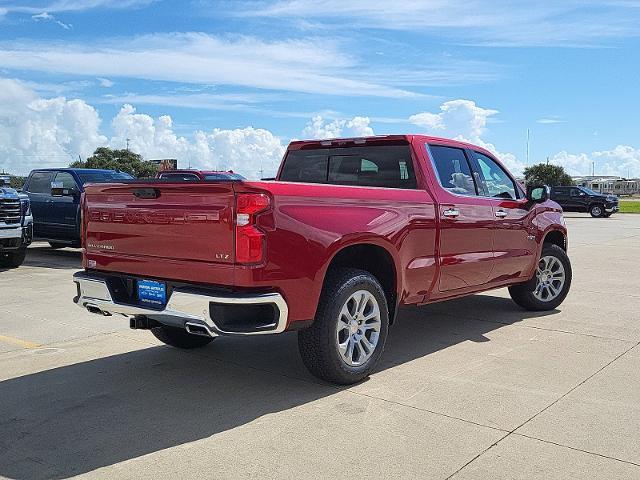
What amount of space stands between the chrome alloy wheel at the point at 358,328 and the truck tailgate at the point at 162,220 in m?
1.07

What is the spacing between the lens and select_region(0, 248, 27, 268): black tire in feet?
37.7

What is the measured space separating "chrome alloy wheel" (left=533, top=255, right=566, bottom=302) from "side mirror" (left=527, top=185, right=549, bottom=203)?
78 centimetres

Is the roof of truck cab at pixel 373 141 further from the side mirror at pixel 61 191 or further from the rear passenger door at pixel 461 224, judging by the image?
the side mirror at pixel 61 191

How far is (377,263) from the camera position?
17.1ft

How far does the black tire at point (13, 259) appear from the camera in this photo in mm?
11500

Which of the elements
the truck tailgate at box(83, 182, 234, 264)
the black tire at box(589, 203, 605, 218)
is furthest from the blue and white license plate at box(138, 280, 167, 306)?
the black tire at box(589, 203, 605, 218)

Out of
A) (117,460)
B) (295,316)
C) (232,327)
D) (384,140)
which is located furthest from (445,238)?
(117,460)

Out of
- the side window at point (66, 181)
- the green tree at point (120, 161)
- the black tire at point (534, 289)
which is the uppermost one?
the green tree at point (120, 161)

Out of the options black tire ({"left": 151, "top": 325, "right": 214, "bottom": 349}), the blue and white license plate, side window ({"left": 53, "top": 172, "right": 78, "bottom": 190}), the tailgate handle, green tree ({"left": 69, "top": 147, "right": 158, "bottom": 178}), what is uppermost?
green tree ({"left": 69, "top": 147, "right": 158, "bottom": 178})

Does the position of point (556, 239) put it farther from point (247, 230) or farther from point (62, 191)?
point (62, 191)

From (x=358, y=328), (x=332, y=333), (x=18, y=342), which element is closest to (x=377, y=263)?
(x=358, y=328)

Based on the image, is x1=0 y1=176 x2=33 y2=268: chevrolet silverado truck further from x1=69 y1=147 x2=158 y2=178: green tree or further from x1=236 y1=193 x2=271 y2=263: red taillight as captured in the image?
x1=69 y1=147 x2=158 y2=178: green tree

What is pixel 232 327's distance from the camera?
4.09 m

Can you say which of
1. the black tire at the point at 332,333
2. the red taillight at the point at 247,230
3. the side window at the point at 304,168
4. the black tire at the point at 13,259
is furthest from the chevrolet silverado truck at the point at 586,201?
the red taillight at the point at 247,230
